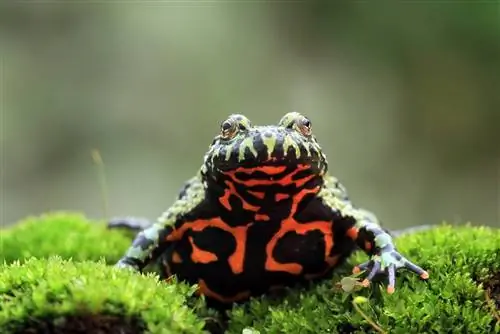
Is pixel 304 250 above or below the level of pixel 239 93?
below

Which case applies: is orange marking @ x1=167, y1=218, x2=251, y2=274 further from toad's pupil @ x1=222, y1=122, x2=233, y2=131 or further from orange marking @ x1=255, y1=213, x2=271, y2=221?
toad's pupil @ x1=222, y1=122, x2=233, y2=131

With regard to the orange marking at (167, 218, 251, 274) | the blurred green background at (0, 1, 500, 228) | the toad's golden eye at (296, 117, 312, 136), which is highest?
the blurred green background at (0, 1, 500, 228)

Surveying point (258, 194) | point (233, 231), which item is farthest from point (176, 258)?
point (258, 194)

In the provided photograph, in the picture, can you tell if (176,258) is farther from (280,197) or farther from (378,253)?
(378,253)

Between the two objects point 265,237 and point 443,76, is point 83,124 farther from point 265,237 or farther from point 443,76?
point 265,237

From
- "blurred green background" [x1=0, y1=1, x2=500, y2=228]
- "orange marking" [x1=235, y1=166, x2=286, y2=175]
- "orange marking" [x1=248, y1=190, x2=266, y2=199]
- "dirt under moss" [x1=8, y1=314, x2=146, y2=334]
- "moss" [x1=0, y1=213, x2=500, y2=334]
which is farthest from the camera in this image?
"blurred green background" [x1=0, y1=1, x2=500, y2=228]

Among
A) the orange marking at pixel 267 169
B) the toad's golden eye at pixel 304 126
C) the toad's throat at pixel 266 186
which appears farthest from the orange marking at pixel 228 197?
the toad's golden eye at pixel 304 126

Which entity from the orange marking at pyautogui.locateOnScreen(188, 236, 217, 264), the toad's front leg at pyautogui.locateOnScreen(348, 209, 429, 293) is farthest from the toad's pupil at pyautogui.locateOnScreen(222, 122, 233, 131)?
the toad's front leg at pyautogui.locateOnScreen(348, 209, 429, 293)
